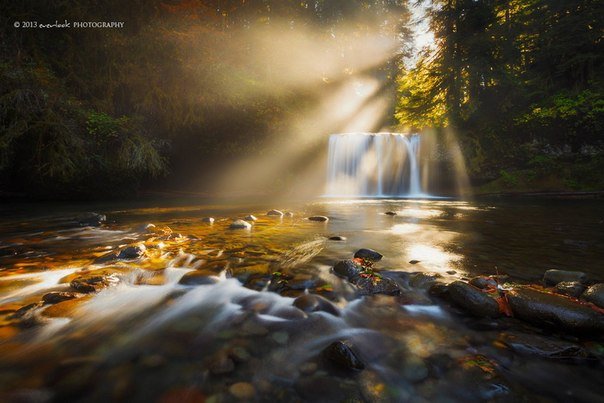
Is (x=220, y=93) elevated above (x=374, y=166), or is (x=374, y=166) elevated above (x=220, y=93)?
(x=220, y=93)

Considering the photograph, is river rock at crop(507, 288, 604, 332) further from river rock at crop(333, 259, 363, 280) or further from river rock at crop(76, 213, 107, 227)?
river rock at crop(76, 213, 107, 227)

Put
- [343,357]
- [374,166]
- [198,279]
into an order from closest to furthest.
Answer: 1. [343,357]
2. [198,279]
3. [374,166]

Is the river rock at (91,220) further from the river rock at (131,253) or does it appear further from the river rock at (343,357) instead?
the river rock at (343,357)

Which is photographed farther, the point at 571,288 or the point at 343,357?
the point at 571,288

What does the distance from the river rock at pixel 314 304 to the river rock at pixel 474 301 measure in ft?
3.57

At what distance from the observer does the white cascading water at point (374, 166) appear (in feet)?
51.7

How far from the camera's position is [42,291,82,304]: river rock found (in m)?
2.65

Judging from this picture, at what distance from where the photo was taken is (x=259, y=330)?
7.49 feet

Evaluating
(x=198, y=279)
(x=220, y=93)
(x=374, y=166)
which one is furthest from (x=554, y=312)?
(x=374, y=166)

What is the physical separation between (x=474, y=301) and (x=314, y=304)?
1377 mm

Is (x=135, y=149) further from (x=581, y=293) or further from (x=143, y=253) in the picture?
(x=581, y=293)

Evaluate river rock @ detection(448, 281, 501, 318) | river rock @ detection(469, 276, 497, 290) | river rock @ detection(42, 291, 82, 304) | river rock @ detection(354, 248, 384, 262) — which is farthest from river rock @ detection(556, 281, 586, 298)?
river rock @ detection(42, 291, 82, 304)

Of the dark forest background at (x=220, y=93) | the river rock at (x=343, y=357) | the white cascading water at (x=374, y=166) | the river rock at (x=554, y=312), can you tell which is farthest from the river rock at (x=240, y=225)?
the white cascading water at (x=374, y=166)

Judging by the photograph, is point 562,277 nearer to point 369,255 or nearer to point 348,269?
point 369,255
